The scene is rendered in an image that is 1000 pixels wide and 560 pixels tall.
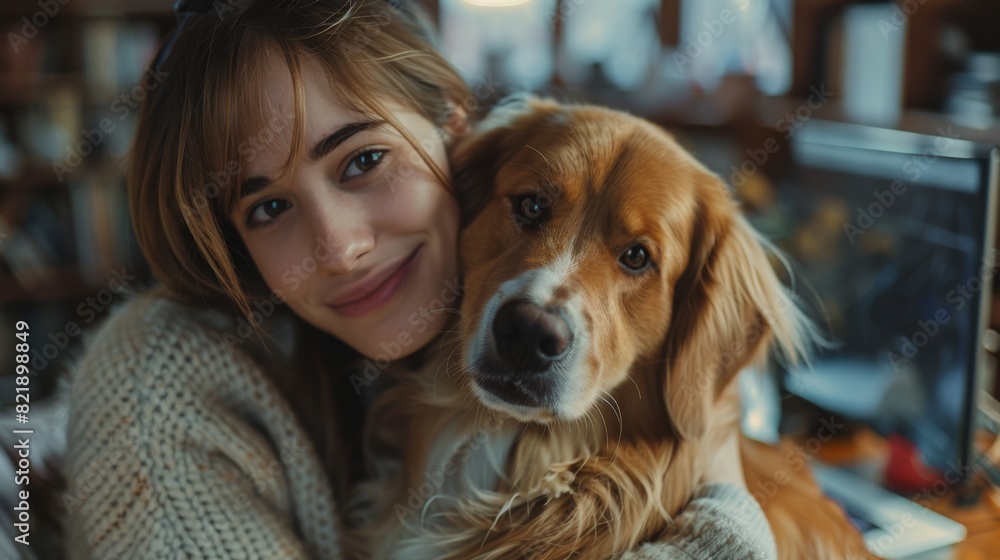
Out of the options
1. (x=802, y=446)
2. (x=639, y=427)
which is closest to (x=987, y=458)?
(x=802, y=446)

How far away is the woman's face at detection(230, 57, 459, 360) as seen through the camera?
3.50ft

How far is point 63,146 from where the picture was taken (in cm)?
361

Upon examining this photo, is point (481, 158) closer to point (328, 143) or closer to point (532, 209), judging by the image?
point (532, 209)

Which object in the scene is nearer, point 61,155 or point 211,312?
point 211,312

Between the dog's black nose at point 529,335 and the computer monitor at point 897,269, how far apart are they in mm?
740

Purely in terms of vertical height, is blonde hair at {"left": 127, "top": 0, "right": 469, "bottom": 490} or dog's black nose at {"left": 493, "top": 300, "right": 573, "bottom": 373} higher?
blonde hair at {"left": 127, "top": 0, "right": 469, "bottom": 490}

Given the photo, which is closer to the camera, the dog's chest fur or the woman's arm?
the woman's arm

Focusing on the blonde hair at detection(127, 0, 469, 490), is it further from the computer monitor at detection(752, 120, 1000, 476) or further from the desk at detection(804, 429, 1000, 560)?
the desk at detection(804, 429, 1000, 560)

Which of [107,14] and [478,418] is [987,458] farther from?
[107,14]

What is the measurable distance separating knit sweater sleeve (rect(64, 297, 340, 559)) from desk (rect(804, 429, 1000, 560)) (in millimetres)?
1311

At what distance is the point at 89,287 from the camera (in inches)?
140

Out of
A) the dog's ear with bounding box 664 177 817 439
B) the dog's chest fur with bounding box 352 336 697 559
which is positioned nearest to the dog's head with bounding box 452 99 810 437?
the dog's ear with bounding box 664 177 817 439

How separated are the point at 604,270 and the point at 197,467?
72 cm

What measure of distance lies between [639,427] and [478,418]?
10.7 inches
